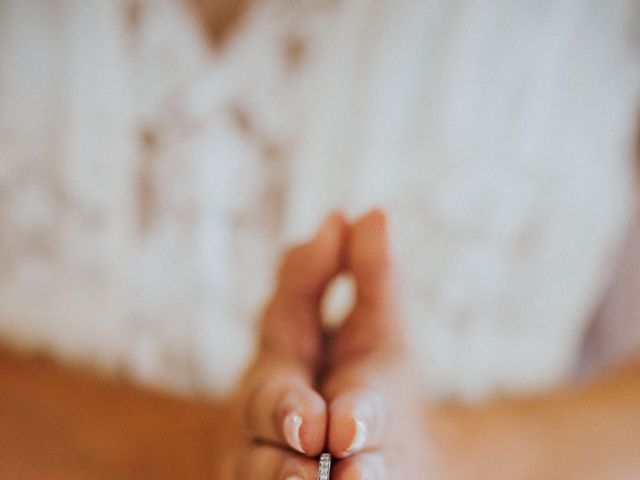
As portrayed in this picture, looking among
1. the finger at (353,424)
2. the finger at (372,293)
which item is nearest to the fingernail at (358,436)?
the finger at (353,424)

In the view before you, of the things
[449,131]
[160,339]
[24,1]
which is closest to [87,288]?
[160,339]

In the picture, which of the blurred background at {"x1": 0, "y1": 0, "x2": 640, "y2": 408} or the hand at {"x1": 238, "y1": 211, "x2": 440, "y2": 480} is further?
the blurred background at {"x1": 0, "y1": 0, "x2": 640, "y2": 408}

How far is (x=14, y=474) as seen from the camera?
1.67 feet

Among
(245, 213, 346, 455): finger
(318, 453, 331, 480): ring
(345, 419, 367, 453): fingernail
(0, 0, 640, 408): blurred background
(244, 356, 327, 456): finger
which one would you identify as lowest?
(318, 453, 331, 480): ring

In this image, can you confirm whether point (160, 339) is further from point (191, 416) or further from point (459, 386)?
point (459, 386)

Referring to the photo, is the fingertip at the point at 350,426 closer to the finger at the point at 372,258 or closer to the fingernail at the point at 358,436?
the fingernail at the point at 358,436

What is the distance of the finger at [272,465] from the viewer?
1.13 feet

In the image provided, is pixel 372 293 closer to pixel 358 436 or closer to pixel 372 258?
pixel 372 258

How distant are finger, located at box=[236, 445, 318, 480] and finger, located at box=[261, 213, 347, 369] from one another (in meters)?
0.08

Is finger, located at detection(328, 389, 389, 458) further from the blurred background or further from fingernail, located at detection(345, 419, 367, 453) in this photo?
the blurred background

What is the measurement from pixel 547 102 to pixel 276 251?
274mm

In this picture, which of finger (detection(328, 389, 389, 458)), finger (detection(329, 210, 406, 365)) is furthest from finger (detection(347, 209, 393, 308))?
finger (detection(328, 389, 389, 458))

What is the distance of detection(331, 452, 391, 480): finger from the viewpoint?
335 millimetres

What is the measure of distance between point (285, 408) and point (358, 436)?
0.15 feet
